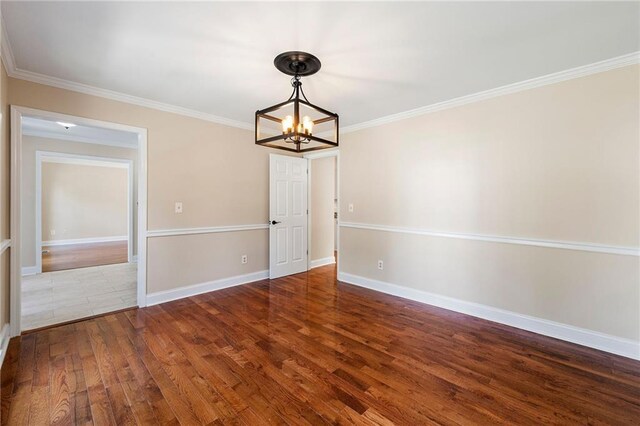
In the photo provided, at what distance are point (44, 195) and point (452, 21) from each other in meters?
10.4

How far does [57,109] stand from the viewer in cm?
285

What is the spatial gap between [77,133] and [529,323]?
7.36 metres

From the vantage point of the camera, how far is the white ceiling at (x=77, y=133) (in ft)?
14.8

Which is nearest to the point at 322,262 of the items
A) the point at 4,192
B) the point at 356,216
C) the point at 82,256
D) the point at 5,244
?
the point at 356,216

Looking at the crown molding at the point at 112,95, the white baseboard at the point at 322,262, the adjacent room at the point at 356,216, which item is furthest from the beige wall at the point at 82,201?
the white baseboard at the point at 322,262

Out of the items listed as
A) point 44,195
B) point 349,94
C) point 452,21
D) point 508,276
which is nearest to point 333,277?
point 508,276

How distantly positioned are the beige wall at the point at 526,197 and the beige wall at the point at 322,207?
1619 mm

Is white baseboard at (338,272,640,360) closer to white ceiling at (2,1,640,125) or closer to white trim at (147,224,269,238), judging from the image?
white trim at (147,224,269,238)

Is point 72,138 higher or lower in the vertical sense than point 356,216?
higher

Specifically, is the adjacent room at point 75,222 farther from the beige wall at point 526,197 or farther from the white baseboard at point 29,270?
the beige wall at point 526,197

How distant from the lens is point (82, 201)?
8320mm

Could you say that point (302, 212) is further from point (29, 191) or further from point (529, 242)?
point (29, 191)

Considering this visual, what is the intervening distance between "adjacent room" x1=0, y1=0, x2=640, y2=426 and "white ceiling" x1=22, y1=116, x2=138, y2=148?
6.42 feet

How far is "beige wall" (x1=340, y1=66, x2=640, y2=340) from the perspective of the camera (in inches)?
94.0
